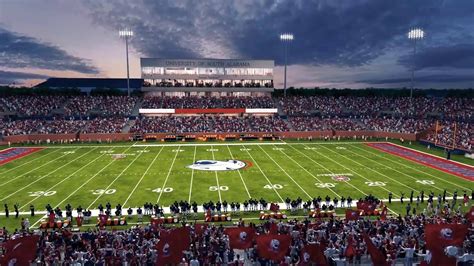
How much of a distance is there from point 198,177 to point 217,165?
5.18 m

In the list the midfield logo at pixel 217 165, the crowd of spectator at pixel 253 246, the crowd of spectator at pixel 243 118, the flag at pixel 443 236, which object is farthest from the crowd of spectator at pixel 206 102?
the flag at pixel 443 236

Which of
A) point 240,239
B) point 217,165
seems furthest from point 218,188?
point 240,239

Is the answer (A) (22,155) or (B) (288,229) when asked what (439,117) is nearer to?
(B) (288,229)

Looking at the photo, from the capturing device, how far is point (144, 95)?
75938 mm

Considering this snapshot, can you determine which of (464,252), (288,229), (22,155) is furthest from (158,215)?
(22,155)

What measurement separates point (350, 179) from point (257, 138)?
93.8 feet

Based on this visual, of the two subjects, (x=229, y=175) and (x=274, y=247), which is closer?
(x=274, y=247)

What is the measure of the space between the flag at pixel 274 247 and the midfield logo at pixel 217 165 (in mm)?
22313

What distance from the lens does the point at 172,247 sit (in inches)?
491

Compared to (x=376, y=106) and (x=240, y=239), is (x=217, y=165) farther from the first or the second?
(x=376, y=106)

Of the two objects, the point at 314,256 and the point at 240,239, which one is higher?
the point at 314,256

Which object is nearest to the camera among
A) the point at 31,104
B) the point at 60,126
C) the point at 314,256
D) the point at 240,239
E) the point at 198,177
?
the point at 314,256

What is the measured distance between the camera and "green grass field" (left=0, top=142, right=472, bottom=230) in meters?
26.3

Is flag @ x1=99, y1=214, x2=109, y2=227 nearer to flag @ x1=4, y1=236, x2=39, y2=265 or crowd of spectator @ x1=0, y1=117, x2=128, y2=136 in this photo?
flag @ x1=4, y1=236, x2=39, y2=265
